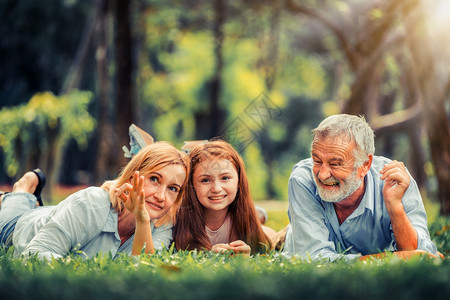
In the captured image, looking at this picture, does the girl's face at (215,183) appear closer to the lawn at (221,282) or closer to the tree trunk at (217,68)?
the lawn at (221,282)

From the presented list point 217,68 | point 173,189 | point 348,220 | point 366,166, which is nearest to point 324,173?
point 366,166

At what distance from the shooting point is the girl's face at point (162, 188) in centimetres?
427

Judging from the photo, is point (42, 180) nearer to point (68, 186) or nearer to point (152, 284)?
point (152, 284)

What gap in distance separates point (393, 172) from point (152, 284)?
2216mm

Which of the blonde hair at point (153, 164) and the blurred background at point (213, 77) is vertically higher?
the blurred background at point (213, 77)

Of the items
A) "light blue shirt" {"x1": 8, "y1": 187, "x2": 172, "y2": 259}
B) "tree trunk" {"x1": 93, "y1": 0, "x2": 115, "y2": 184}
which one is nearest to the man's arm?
"light blue shirt" {"x1": 8, "y1": 187, "x2": 172, "y2": 259}

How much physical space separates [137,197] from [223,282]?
1.53 meters

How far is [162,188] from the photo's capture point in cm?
432

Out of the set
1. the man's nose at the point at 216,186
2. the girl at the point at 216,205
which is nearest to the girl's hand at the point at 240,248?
the girl at the point at 216,205

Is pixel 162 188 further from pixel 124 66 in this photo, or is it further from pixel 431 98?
pixel 124 66

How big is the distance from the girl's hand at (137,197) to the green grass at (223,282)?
62cm

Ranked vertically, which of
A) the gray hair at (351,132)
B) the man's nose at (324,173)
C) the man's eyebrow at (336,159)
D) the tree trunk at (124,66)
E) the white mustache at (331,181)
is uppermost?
the tree trunk at (124,66)

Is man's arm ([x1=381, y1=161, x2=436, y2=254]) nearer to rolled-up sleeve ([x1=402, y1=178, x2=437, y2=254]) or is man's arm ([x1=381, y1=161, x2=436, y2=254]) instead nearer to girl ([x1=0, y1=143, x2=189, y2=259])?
rolled-up sleeve ([x1=402, y1=178, x2=437, y2=254])

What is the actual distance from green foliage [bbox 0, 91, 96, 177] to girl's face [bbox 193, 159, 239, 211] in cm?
877
